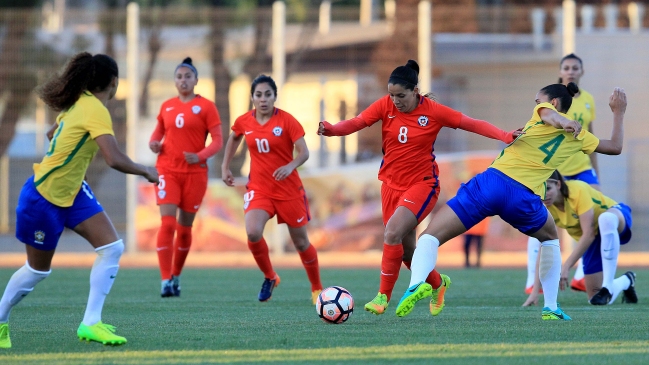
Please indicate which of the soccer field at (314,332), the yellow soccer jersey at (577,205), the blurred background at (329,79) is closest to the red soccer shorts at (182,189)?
the soccer field at (314,332)

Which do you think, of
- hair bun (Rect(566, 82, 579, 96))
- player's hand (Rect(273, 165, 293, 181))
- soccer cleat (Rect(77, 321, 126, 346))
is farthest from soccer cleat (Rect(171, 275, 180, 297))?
hair bun (Rect(566, 82, 579, 96))

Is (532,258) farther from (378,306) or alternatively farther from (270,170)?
(378,306)

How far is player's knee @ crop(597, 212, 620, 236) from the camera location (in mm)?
8977

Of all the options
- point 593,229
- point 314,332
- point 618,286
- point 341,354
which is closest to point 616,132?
point 593,229

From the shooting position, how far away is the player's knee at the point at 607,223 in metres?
8.98

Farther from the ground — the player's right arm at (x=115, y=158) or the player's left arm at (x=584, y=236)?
the player's right arm at (x=115, y=158)

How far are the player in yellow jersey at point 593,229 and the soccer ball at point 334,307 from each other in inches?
Result: 85.7

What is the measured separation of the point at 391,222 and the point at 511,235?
10.9 meters

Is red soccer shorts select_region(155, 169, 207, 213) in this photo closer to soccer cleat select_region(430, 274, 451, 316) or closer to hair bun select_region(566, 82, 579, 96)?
soccer cleat select_region(430, 274, 451, 316)

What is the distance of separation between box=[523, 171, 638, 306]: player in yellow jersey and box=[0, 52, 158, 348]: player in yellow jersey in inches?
164

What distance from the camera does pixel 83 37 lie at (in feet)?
64.6

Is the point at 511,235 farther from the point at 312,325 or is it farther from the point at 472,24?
the point at 312,325

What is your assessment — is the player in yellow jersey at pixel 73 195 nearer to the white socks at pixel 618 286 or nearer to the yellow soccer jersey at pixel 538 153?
the yellow soccer jersey at pixel 538 153

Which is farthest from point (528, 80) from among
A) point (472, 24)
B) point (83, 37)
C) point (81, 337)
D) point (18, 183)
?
point (81, 337)
